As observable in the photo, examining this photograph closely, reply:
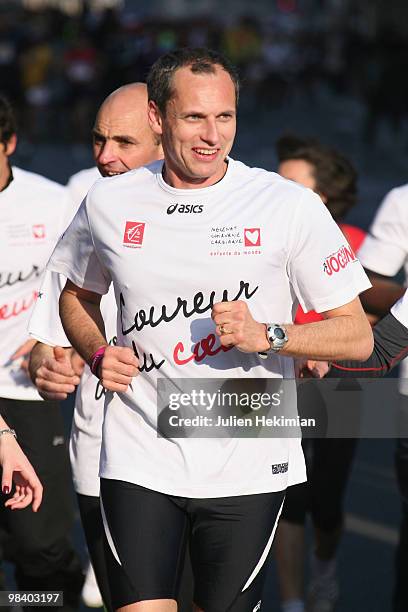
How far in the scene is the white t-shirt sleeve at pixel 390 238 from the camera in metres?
5.49

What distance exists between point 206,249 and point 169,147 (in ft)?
1.13

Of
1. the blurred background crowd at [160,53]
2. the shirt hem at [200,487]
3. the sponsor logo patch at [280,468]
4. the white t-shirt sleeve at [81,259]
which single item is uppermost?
the blurred background crowd at [160,53]

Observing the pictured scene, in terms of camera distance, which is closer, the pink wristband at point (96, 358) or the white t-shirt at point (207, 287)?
the white t-shirt at point (207, 287)

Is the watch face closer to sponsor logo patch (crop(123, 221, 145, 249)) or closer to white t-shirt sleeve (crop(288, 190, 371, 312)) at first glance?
white t-shirt sleeve (crop(288, 190, 371, 312))

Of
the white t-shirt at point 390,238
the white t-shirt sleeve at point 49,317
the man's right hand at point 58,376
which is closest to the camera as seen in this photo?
the man's right hand at point 58,376

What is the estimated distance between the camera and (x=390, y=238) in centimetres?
553

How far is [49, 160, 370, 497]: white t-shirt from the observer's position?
4.16 m

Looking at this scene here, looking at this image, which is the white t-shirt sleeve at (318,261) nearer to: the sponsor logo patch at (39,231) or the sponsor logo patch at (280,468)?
the sponsor logo patch at (280,468)

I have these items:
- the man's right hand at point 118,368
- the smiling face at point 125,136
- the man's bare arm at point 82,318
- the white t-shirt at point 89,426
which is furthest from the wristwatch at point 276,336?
the smiling face at point 125,136

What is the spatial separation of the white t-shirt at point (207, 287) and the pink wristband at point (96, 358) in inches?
3.2

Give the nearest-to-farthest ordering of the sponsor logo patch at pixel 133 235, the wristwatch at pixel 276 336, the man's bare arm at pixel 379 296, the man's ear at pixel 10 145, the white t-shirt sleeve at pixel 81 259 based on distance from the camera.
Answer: the wristwatch at pixel 276 336 < the sponsor logo patch at pixel 133 235 < the white t-shirt sleeve at pixel 81 259 < the man's bare arm at pixel 379 296 < the man's ear at pixel 10 145

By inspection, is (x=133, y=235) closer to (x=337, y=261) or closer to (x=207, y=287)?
(x=207, y=287)

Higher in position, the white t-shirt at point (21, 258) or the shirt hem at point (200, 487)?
the white t-shirt at point (21, 258)

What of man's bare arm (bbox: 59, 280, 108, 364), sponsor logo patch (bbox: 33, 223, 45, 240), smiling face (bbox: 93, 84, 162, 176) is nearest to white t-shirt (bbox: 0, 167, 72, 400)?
sponsor logo patch (bbox: 33, 223, 45, 240)
